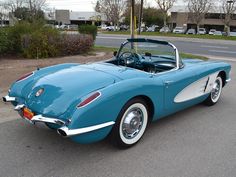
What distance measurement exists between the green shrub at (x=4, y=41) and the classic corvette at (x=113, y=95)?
5.88 metres

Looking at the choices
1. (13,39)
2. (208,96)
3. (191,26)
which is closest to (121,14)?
(191,26)

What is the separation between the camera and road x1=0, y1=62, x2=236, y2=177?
2652 mm

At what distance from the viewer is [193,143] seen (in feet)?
10.8

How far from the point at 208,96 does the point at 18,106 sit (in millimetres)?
3256

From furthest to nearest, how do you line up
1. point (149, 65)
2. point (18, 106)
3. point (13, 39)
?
point (13, 39) → point (149, 65) → point (18, 106)

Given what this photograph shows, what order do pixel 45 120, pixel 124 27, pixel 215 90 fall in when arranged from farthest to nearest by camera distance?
1. pixel 124 27
2. pixel 215 90
3. pixel 45 120

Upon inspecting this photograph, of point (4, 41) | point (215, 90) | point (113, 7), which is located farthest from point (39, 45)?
point (113, 7)

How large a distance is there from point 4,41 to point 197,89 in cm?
724

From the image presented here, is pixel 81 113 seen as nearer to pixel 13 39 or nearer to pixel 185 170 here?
pixel 185 170

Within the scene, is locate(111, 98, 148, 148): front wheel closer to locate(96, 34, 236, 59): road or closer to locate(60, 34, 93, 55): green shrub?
locate(60, 34, 93, 55): green shrub

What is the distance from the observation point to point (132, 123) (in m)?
3.12

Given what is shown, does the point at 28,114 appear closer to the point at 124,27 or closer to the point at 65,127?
the point at 65,127

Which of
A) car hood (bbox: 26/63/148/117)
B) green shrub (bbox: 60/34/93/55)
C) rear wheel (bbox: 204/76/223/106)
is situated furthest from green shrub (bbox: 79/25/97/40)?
car hood (bbox: 26/63/148/117)

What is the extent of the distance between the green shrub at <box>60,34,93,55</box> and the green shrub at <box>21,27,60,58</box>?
0.44 m
